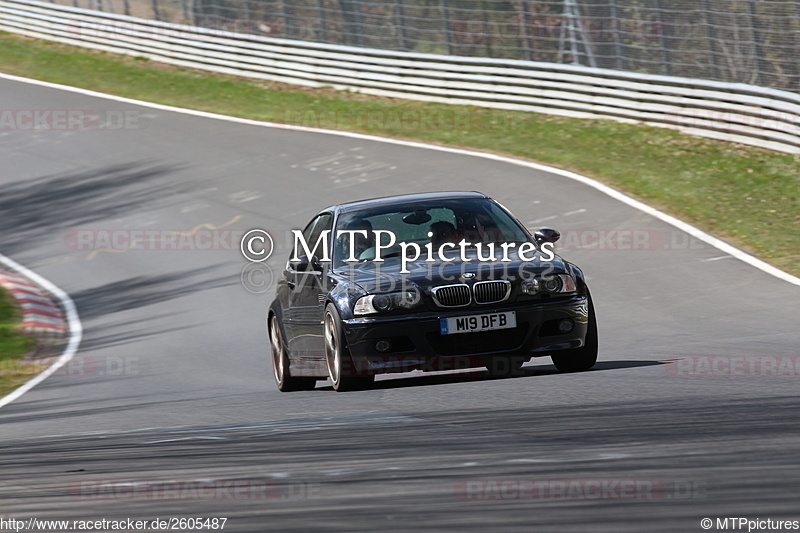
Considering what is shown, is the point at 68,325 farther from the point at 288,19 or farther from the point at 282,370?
the point at 288,19

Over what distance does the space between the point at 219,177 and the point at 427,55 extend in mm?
7004

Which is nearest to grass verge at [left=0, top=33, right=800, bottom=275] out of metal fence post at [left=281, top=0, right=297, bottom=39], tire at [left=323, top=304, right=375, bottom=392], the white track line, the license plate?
metal fence post at [left=281, top=0, right=297, bottom=39]

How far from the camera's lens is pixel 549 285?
9.24 m

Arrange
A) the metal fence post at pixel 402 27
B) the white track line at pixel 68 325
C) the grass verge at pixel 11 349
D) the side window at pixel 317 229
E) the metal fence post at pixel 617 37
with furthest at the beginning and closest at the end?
the metal fence post at pixel 402 27 < the metal fence post at pixel 617 37 < the grass verge at pixel 11 349 < the white track line at pixel 68 325 < the side window at pixel 317 229

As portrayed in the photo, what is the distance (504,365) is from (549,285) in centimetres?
73

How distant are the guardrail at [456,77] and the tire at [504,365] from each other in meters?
12.9

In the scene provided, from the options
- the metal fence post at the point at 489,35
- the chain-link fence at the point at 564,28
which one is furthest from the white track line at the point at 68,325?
the chain-link fence at the point at 564,28

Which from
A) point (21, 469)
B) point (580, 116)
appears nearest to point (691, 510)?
point (21, 469)

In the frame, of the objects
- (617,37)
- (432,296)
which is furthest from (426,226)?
(617,37)

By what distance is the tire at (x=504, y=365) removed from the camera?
9.12 meters

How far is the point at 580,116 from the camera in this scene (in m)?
25.8

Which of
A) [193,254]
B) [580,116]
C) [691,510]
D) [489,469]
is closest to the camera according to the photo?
[691,510]

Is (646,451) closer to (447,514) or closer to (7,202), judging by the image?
(447,514)

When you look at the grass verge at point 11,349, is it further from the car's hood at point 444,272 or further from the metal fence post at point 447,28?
the metal fence post at point 447,28
